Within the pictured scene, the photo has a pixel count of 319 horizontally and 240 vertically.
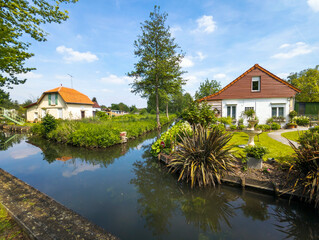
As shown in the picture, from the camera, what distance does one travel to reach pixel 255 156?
207 inches

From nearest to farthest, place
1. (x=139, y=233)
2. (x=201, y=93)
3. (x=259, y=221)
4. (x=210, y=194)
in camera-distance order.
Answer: (x=139, y=233)
(x=259, y=221)
(x=210, y=194)
(x=201, y=93)

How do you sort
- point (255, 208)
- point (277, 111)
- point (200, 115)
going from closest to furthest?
point (255, 208) < point (200, 115) < point (277, 111)

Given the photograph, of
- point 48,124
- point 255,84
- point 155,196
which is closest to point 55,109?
point 48,124

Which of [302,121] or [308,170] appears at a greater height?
[302,121]

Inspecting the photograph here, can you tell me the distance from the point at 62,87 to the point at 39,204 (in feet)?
98.9

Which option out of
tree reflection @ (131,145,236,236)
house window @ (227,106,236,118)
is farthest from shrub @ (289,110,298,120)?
tree reflection @ (131,145,236,236)

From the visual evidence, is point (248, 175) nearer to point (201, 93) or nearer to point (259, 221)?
point (259, 221)

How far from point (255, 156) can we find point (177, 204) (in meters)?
3.38

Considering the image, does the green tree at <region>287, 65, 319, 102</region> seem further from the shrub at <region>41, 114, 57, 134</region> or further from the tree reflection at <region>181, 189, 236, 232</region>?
the shrub at <region>41, 114, 57, 134</region>

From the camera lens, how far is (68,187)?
5.14 metres

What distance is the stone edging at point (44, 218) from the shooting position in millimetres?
2689

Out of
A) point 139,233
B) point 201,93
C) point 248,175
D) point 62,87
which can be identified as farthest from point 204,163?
point 201,93

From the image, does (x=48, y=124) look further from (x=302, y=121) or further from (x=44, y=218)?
(x=302, y=121)

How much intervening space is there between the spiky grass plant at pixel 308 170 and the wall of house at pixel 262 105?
12.5m
